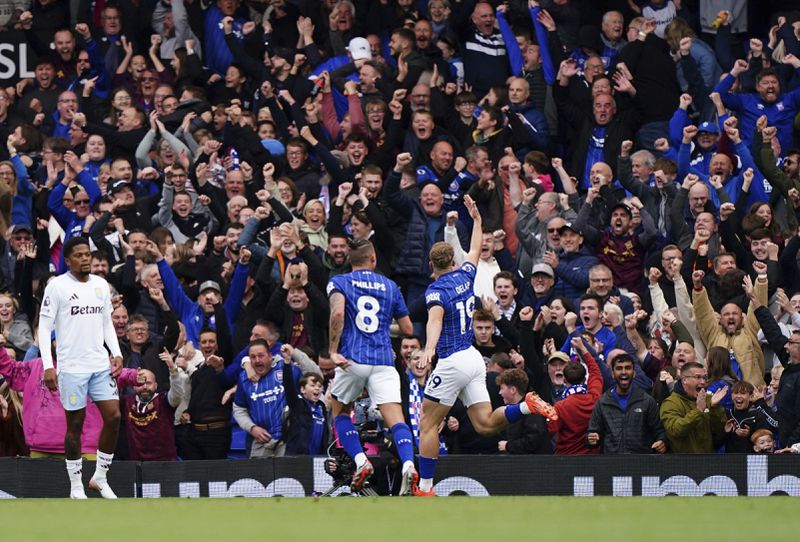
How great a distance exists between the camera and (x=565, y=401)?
13891 millimetres

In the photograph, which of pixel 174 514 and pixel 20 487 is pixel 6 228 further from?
pixel 174 514

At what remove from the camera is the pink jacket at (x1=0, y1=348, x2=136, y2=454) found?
47.2 feet

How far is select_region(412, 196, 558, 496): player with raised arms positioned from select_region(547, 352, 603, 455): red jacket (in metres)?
1.25

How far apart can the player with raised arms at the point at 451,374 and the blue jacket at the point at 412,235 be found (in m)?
3.80

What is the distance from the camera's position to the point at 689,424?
13633 millimetres

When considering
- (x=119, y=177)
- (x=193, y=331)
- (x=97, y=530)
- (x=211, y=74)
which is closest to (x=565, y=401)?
(x=193, y=331)

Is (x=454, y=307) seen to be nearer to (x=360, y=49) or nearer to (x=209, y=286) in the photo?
(x=209, y=286)

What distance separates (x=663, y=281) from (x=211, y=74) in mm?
7885

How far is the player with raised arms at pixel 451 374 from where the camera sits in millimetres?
12602

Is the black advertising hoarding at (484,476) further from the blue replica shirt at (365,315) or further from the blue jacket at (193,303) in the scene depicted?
the blue jacket at (193,303)

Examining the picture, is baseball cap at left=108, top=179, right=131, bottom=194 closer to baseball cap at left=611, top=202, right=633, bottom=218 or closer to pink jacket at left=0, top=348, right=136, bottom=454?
pink jacket at left=0, top=348, right=136, bottom=454

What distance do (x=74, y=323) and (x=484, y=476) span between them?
3.76 metres

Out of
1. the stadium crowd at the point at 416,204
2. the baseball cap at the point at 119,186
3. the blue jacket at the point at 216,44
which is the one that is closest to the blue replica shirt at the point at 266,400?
the stadium crowd at the point at 416,204

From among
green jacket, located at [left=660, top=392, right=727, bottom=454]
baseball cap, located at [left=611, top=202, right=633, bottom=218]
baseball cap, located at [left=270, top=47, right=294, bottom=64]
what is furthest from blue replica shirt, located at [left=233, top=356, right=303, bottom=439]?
baseball cap, located at [left=270, top=47, right=294, bottom=64]
